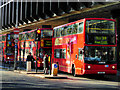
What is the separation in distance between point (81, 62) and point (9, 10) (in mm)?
46460

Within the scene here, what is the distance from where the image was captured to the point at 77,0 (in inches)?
1368

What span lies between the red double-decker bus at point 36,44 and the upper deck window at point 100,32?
23.4ft

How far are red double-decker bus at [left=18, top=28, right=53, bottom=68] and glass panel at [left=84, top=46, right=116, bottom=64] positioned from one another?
6.69m

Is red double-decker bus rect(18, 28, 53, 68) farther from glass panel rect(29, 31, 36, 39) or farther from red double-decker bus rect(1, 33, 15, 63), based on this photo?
red double-decker bus rect(1, 33, 15, 63)

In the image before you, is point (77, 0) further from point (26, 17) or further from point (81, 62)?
point (26, 17)

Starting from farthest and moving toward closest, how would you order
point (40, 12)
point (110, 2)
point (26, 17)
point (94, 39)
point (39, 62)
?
1. point (26, 17)
2. point (40, 12)
3. point (39, 62)
4. point (110, 2)
5. point (94, 39)

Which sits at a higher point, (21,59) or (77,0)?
(77,0)

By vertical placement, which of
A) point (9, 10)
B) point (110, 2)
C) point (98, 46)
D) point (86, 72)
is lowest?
point (86, 72)

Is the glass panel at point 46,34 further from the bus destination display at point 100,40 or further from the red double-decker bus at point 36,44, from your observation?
the bus destination display at point 100,40

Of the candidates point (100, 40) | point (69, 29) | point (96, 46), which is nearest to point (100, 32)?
point (100, 40)

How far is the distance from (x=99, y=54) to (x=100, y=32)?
4.57 ft

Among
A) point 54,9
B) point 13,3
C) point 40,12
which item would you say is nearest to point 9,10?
point 13,3

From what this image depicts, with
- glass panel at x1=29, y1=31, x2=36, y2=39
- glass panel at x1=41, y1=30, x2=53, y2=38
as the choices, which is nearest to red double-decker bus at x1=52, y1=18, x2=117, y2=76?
glass panel at x1=41, y1=30, x2=53, y2=38

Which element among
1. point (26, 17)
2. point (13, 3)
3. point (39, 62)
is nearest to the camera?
point (39, 62)
